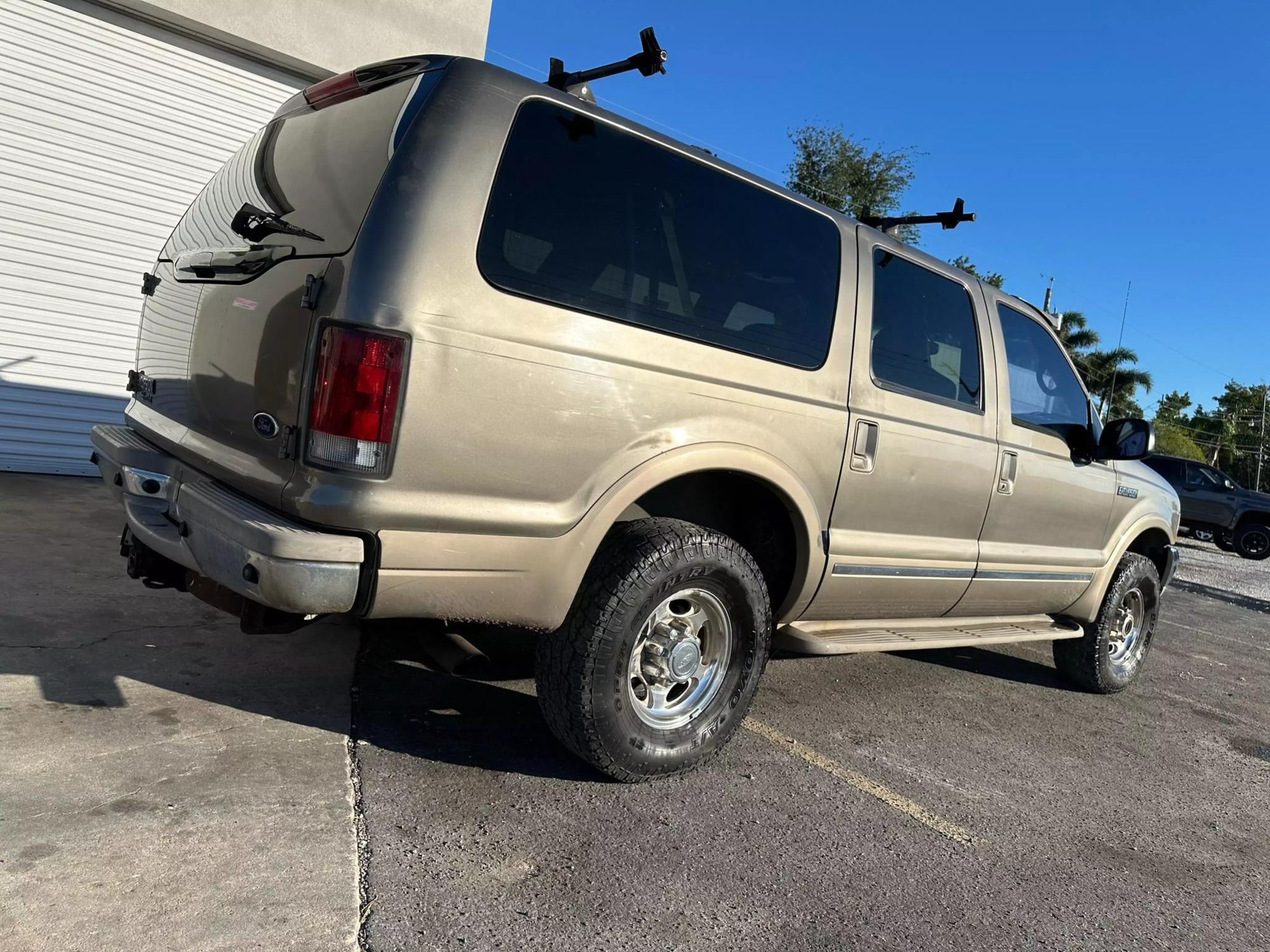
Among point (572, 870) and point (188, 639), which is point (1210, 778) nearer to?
point (572, 870)

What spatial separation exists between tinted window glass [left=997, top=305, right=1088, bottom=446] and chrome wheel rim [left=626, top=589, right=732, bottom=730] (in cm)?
209

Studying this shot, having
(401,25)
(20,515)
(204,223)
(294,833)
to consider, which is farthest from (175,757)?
(401,25)

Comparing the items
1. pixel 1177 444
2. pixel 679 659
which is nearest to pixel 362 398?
pixel 679 659

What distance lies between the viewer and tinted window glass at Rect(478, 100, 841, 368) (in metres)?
2.63

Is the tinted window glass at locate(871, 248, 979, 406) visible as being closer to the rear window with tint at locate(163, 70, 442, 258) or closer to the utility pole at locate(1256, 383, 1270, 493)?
the rear window with tint at locate(163, 70, 442, 258)

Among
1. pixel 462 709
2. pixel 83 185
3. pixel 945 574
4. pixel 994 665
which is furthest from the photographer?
pixel 83 185

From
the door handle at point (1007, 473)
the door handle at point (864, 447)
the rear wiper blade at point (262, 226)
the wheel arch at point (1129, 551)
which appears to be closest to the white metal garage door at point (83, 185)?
the rear wiper blade at point (262, 226)

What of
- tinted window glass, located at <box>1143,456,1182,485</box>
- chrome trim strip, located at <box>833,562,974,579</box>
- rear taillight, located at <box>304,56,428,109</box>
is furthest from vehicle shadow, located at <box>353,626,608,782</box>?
tinted window glass, located at <box>1143,456,1182,485</box>

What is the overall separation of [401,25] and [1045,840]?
8338mm

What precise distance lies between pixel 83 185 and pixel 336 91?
18.3 feet

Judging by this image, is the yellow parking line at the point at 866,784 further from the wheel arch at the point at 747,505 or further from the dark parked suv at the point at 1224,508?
the dark parked suv at the point at 1224,508

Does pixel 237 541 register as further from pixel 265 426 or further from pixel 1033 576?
pixel 1033 576

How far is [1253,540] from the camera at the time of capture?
20.2 meters

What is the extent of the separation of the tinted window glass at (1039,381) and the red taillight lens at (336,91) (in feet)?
10.3
